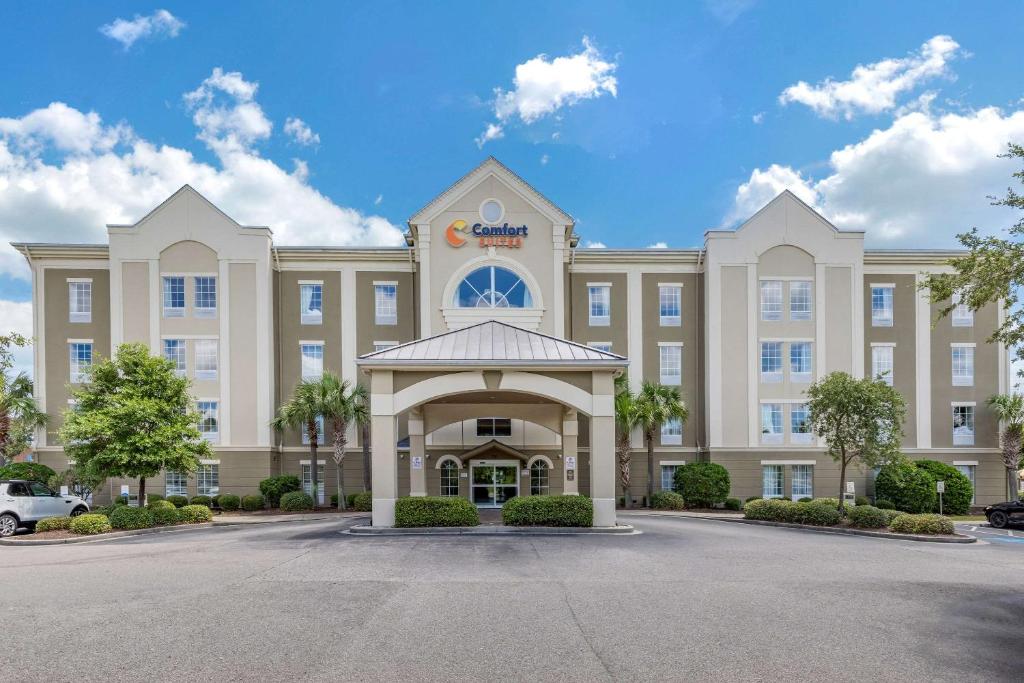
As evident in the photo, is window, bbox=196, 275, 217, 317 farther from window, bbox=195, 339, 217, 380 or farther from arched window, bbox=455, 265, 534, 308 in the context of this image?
arched window, bbox=455, 265, 534, 308

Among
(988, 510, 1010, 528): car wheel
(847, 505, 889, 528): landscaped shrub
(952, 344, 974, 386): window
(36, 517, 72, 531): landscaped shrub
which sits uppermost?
(952, 344, 974, 386): window

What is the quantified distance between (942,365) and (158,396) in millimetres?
36552

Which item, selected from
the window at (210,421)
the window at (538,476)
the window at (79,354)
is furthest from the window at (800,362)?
the window at (79,354)

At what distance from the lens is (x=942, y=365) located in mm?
34344

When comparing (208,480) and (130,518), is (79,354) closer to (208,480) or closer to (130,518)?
(208,480)

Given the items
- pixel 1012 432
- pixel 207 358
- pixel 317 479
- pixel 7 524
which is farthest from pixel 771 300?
pixel 7 524

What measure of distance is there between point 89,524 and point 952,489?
117ft

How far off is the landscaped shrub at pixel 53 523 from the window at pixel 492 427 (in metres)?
17.1

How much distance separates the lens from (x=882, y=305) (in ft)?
113

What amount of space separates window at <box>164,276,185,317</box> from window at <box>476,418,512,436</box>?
1554 centimetres

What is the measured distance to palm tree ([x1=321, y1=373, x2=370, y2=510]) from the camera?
30422 millimetres

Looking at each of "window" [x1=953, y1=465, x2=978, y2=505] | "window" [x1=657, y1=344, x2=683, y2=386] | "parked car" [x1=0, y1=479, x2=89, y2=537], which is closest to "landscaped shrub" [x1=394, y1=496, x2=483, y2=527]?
"parked car" [x1=0, y1=479, x2=89, y2=537]

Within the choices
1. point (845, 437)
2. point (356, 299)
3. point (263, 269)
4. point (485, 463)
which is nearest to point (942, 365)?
point (845, 437)

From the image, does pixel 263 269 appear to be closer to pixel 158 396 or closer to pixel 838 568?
pixel 158 396
